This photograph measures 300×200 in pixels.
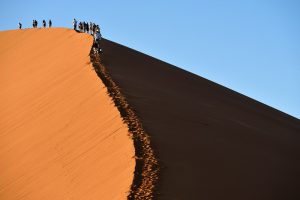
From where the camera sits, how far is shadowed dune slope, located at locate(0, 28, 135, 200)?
828cm

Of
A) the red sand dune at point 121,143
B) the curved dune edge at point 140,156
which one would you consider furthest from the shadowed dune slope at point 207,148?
the curved dune edge at point 140,156

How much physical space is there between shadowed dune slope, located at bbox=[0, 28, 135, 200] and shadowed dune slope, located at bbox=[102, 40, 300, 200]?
628mm

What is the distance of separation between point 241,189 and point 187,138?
1894mm

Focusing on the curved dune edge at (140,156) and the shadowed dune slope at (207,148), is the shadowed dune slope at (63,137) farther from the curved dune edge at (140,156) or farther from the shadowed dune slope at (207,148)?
the shadowed dune slope at (207,148)

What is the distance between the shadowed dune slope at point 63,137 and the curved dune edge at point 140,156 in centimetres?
11

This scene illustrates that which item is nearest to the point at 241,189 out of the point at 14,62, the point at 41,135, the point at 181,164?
the point at 181,164

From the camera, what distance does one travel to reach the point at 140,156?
8.33 metres

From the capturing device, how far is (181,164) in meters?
8.39

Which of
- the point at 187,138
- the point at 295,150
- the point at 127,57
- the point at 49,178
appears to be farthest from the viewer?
the point at 127,57

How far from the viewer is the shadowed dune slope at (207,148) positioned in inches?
314

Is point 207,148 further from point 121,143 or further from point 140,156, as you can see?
point 140,156

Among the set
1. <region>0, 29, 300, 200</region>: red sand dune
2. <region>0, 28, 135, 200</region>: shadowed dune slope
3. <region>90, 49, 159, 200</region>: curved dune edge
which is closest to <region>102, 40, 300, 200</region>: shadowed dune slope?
<region>0, 29, 300, 200</region>: red sand dune

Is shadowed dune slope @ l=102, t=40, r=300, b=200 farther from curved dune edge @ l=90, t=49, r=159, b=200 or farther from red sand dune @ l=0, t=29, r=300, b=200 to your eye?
curved dune edge @ l=90, t=49, r=159, b=200

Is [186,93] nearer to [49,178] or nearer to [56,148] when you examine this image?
[56,148]
